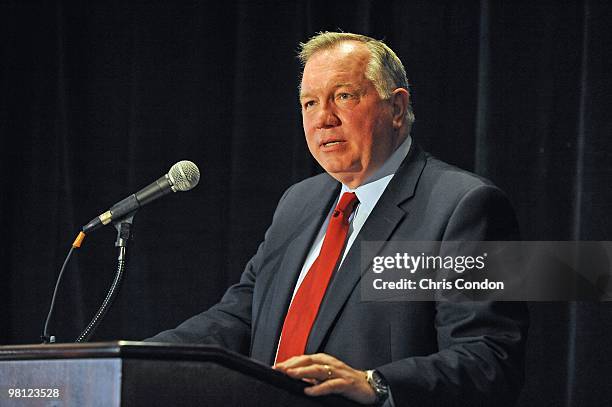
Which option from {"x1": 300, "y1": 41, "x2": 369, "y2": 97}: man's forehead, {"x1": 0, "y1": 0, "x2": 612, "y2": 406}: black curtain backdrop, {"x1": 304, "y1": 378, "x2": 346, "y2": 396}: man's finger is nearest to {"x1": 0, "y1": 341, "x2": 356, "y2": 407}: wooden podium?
{"x1": 304, "y1": 378, "x2": 346, "y2": 396}: man's finger

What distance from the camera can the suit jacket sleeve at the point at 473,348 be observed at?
6.31 ft

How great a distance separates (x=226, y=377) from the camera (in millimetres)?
1604

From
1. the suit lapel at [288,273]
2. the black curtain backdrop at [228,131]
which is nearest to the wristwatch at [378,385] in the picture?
the suit lapel at [288,273]

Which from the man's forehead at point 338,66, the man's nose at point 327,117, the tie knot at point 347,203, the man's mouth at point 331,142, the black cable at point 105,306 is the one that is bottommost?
the black cable at point 105,306

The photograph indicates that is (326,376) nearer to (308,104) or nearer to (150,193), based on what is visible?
(150,193)

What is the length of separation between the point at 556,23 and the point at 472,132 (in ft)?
1.56

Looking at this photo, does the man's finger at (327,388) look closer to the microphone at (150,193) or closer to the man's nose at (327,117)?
the microphone at (150,193)

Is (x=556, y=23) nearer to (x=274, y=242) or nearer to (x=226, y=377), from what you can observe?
(x=274, y=242)

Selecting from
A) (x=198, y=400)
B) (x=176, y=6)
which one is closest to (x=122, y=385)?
(x=198, y=400)

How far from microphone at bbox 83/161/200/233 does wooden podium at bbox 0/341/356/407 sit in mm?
591

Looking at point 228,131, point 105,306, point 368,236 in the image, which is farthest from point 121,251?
point 228,131

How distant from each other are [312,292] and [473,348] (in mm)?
503

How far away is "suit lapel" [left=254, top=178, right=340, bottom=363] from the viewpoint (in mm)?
2453

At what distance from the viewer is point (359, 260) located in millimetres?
2318
